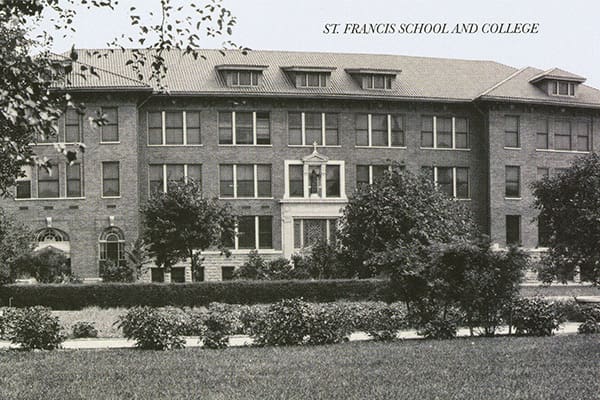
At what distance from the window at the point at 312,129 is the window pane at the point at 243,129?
6.80 ft

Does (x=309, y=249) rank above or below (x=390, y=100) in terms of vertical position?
below

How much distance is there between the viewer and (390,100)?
41.3 meters

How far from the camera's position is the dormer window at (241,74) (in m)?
40.2

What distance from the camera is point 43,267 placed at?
34.9 meters

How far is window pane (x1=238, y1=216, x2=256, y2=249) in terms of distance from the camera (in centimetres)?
4025

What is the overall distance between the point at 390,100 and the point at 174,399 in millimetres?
32966

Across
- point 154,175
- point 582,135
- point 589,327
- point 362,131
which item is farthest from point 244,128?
point 589,327

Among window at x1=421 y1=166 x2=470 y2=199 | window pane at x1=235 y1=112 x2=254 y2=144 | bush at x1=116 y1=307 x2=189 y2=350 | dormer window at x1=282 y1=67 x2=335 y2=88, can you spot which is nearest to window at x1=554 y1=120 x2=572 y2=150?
window at x1=421 y1=166 x2=470 y2=199

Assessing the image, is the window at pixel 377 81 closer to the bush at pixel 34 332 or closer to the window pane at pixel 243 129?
the window pane at pixel 243 129

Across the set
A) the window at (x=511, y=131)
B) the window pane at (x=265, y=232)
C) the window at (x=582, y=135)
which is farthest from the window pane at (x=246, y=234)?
the window at (x=582, y=135)

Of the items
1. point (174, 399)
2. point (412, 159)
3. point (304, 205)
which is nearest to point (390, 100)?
point (412, 159)

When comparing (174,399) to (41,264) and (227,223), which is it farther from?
(41,264)

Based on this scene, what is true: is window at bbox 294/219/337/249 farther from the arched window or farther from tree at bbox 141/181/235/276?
the arched window

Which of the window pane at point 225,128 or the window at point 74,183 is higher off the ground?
the window pane at point 225,128
